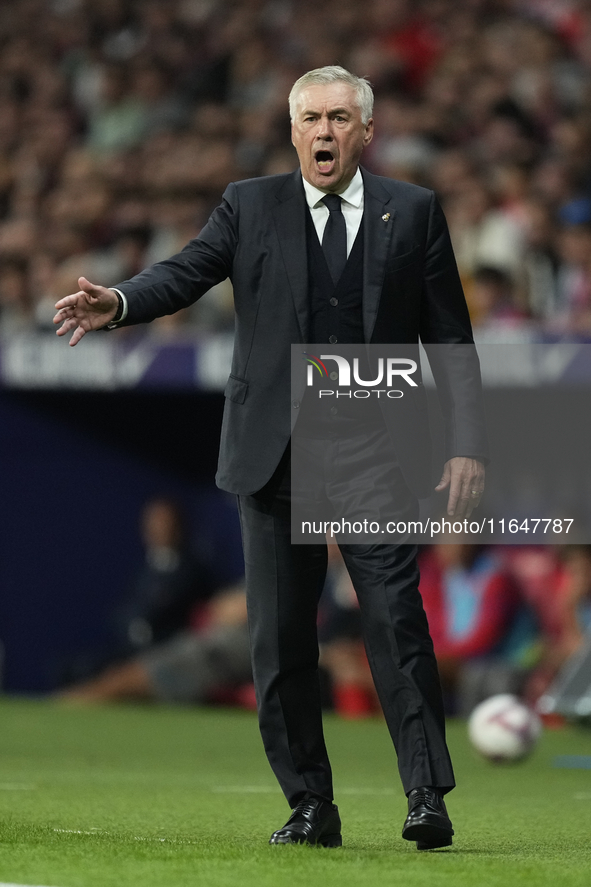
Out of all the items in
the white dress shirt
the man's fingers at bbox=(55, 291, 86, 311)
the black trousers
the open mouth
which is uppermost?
the open mouth

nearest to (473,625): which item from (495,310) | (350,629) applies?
(350,629)

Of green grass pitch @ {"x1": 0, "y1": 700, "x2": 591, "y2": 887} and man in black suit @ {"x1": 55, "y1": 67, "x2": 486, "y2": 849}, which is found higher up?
man in black suit @ {"x1": 55, "y1": 67, "x2": 486, "y2": 849}

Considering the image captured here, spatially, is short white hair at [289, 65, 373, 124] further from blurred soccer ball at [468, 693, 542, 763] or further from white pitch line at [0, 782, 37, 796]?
blurred soccer ball at [468, 693, 542, 763]

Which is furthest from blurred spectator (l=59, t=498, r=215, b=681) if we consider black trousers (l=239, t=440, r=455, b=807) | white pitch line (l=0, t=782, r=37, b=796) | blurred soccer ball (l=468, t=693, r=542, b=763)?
black trousers (l=239, t=440, r=455, b=807)

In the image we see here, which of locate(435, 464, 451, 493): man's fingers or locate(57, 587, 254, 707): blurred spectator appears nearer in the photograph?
locate(435, 464, 451, 493): man's fingers

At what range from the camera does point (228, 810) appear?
5629 millimetres

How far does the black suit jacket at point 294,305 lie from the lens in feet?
13.9

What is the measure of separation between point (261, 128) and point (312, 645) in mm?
9274

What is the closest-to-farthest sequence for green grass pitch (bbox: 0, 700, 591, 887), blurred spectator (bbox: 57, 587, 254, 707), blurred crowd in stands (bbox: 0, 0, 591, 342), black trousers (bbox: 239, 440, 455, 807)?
green grass pitch (bbox: 0, 700, 591, 887) < black trousers (bbox: 239, 440, 455, 807) < blurred crowd in stands (bbox: 0, 0, 591, 342) < blurred spectator (bbox: 57, 587, 254, 707)

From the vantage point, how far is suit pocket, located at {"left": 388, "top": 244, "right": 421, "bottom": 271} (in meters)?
4.25

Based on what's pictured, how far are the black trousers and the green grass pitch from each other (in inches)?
9.9

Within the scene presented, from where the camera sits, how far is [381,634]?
420cm

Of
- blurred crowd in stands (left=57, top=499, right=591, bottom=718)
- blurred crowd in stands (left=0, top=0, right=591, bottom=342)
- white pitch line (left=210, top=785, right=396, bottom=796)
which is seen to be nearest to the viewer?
white pitch line (left=210, top=785, right=396, bottom=796)

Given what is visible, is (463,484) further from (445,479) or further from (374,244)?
(374,244)
